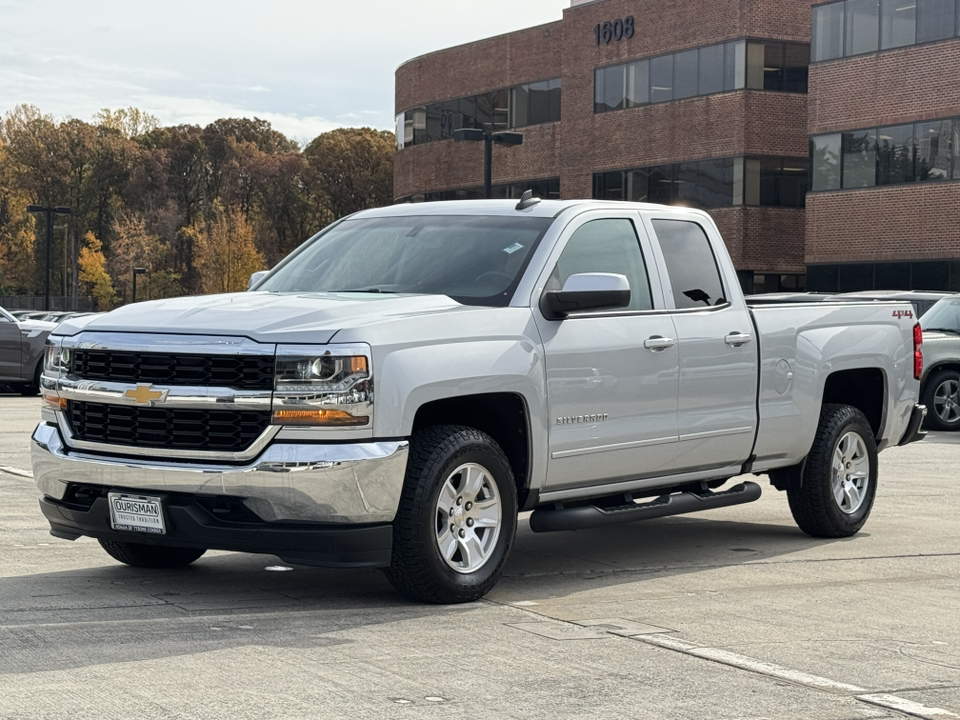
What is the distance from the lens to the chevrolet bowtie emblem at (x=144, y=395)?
7.20m

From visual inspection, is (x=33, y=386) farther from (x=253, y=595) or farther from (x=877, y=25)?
(x=877, y=25)

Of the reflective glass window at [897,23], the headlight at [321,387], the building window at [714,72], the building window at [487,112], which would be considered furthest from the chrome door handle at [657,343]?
the building window at [487,112]

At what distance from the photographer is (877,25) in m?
43.4

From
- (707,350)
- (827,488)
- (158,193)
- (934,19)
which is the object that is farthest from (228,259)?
(707,350)

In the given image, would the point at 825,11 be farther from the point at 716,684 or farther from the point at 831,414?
the point at 716,684

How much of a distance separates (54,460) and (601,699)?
10.8 ft

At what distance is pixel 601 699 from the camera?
5641 mm

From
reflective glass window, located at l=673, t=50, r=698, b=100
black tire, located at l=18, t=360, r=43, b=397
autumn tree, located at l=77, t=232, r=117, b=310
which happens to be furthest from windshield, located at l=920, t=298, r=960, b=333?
autumn tree, located at l=77, t=232, r=117, b=310

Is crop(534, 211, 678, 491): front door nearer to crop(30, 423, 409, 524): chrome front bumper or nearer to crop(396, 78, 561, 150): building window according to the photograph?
crop(30, 423, 409, 524): chrome front bumper

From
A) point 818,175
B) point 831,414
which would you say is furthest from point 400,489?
point 818,175

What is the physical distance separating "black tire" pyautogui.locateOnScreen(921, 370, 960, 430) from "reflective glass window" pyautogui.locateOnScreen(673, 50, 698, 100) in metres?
31.9

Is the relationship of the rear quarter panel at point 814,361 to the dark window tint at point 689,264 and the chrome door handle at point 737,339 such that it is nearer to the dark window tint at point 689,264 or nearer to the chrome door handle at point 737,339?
the chrome door handle at point 737,339

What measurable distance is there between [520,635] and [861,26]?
4003cm

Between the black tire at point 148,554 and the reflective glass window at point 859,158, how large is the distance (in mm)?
38153
